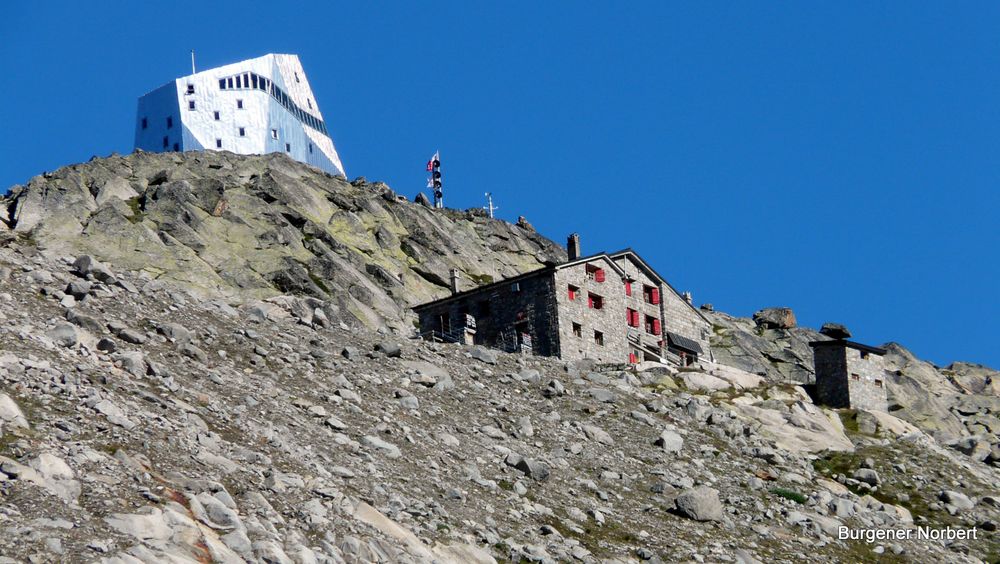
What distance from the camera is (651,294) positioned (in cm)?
9331

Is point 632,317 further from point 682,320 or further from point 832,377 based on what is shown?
point 832,377

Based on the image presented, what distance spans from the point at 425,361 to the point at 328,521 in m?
24.8

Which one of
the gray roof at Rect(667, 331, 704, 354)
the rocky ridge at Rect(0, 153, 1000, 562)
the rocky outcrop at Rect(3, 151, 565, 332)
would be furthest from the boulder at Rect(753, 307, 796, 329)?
the rocky ridge at Rect(0, 153, 1000, 562)

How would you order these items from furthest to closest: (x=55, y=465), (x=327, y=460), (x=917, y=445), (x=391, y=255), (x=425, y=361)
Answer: (x=391, y=255) < (x=917, y=445) < (x=425, y=361) < (x=327, y=460) < (x=55, y=465)

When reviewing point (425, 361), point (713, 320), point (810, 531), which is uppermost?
point (713, 320)

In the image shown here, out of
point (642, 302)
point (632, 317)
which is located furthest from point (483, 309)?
point (642, 302)

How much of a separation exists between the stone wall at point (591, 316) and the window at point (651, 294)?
3552 millimetres

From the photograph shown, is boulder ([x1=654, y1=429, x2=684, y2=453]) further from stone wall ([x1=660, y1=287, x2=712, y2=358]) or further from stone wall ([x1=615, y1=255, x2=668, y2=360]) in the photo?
stone wall ([x1=660, y1=287, x2=712, y2=358])

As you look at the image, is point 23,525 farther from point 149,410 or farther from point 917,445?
A: point 917,445

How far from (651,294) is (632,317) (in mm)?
3680

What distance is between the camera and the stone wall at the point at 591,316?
83.1 meters

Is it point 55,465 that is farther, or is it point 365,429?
point 365,429

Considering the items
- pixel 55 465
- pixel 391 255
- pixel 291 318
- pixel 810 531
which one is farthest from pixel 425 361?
pixel 391 255

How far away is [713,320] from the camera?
124m
